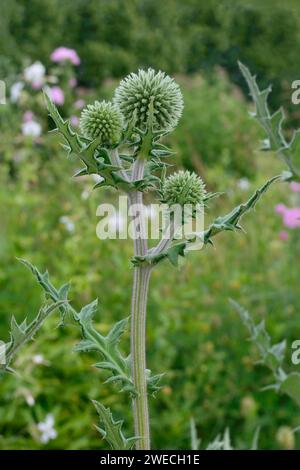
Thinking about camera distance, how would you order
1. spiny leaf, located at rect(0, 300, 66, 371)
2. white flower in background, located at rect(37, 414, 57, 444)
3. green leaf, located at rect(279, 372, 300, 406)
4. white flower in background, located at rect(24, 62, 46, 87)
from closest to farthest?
spiny leaf, located at rect(0, 300, 66, 371)
green leaf, located at rect(279, 372, 300, 406)
white flower in background, located at rect(37, 414, 57, 444)
white flower in background, located at rect(24, 62, 46, 87)

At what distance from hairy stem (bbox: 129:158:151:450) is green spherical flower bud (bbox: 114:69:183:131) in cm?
7

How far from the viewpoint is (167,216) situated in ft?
2.68

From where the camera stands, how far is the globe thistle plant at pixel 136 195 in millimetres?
763

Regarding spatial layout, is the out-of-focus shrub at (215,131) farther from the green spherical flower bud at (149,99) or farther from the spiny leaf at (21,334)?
the spiny leaf at (21,334)

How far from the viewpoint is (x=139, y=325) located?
793mm

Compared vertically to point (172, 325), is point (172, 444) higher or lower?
lower

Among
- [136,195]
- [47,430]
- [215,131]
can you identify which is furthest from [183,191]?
[215,131]

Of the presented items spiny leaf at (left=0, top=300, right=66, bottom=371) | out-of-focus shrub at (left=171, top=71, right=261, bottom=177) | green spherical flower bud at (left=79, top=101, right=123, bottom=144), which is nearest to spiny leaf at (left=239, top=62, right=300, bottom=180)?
green spherical flower bud at (left=79, top=101, right=123, bottom=144)

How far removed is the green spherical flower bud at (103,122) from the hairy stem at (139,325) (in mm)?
54

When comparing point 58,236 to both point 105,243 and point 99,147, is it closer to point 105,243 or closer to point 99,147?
point 105,243

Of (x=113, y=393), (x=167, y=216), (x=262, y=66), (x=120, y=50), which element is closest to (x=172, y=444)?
(x=113, y=393)

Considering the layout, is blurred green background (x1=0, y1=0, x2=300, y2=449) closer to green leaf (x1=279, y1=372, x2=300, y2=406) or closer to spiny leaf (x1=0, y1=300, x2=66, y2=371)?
green leaf (x1=279, y1=372, x2=300, y2=406)

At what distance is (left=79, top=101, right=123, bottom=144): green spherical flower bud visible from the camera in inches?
32.7

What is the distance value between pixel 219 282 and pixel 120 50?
10.4m
